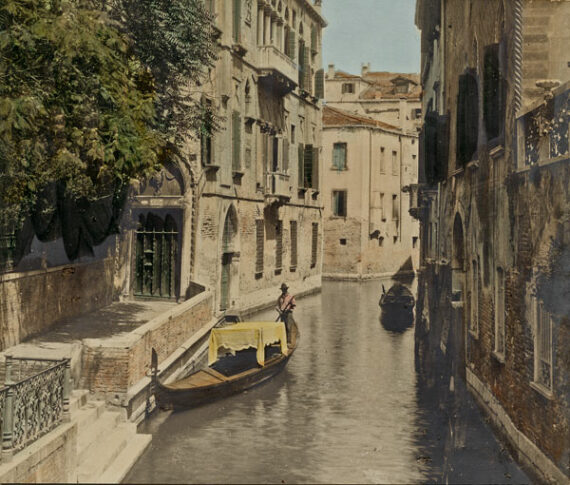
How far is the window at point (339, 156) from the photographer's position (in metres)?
27.7

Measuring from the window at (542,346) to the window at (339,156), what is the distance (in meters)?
20.9

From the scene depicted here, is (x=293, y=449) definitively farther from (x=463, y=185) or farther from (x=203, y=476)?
(x=463, y=185)

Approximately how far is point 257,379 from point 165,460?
4.33 m

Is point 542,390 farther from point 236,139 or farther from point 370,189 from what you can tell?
point 370,189

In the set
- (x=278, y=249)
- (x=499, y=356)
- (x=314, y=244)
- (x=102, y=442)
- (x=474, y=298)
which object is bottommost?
(x=102, y=442)

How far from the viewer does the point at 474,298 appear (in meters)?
9.84

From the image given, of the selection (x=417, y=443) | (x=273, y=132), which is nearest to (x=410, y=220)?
(x=273, y=132)

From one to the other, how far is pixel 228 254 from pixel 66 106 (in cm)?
362

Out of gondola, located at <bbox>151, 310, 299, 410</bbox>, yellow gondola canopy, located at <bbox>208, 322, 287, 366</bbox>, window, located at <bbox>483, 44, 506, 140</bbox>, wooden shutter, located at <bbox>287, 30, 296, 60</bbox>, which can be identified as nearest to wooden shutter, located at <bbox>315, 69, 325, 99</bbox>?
wooden shutter, located at <bbox>287, 30, 296, 60</bbox>

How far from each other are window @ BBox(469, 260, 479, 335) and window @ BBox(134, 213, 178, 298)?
376 cm

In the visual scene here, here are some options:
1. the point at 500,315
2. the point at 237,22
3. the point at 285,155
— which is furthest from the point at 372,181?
the point at 500,315

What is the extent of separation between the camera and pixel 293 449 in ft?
26.1

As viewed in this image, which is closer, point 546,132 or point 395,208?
point 546,132

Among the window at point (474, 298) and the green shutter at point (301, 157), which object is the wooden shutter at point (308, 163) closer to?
the green shutter at point (301, 157)
